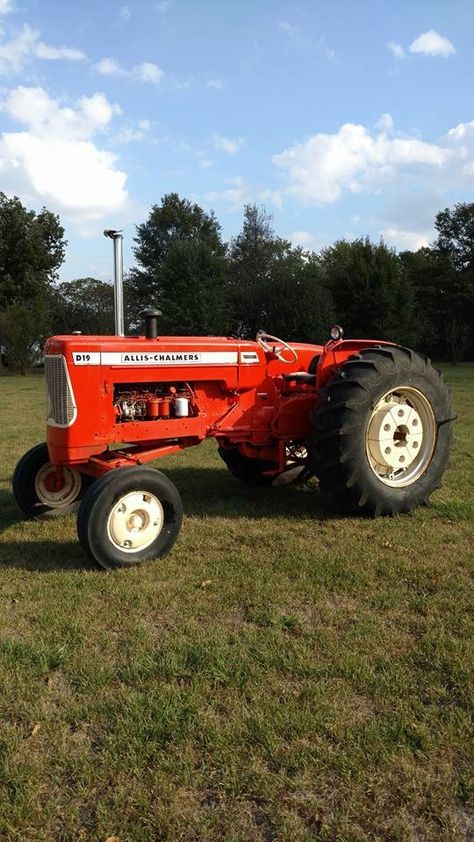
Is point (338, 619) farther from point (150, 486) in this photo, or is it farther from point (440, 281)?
point (440, 281)

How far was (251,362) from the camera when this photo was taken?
17.9ft

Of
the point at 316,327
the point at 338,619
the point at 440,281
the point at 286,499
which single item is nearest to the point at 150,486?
the point at 338,619

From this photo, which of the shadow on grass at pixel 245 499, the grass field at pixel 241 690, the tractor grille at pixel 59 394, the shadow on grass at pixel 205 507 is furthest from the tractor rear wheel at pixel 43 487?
the shadow on grass at pixel 245 499

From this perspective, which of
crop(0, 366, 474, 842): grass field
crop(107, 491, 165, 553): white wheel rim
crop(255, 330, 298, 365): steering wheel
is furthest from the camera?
crop(255, 330, 298, 365): steering wheel

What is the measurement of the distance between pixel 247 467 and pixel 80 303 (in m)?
55.5

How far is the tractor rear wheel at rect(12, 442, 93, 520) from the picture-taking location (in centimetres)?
540

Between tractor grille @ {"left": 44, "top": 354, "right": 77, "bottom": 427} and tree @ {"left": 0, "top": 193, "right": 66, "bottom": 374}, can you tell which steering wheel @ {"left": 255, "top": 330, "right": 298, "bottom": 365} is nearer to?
tractor grille @ {"left": 44, "top": 354, "right": 77, "bottom": 427}

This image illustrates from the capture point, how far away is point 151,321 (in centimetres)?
501

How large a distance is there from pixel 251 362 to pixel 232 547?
161 centimetres

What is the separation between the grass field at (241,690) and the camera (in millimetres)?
2160

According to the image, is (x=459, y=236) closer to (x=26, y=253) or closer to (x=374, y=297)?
(x=374, y=297)

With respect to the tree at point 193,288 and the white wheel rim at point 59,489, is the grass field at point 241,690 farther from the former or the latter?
the tree at point 193,288

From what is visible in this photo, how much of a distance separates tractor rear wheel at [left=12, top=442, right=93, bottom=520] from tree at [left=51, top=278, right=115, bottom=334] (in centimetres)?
4772

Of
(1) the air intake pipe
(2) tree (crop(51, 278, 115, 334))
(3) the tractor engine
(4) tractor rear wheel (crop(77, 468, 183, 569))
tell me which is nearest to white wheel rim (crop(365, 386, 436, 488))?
(3) the tractor engine
